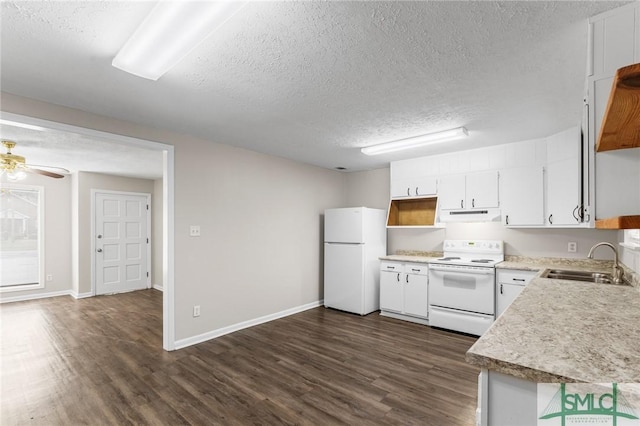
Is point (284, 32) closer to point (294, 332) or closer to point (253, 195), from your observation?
point (253, 195)

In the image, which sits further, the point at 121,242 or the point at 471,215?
the point at 121,242

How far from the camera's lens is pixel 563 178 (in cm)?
343

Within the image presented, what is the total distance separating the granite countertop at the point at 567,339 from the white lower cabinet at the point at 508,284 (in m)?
1.60

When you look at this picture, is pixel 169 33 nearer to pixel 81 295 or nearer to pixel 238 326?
pixel 238 326

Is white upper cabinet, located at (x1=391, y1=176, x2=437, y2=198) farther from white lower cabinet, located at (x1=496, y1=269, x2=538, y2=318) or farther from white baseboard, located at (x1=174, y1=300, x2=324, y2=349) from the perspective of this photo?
white baseboard, located at (x1=174, y1=300, x2=324, y2=349)

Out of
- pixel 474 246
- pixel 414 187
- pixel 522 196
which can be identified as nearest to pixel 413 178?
pixel 414 187

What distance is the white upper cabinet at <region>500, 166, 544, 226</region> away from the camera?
3.69 metres

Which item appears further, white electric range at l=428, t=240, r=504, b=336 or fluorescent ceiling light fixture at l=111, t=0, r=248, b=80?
white electric range at l=428, t=240, r=504, b=336

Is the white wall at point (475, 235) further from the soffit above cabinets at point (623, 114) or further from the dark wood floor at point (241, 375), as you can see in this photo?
the soffit above cabinets at point (623, 114)

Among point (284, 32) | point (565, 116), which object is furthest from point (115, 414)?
point (565, 116)

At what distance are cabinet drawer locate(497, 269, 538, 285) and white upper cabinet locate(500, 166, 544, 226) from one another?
62 cm

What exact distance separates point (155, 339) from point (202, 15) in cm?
372

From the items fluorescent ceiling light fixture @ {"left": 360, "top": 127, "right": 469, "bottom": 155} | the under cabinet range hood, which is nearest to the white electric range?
the under cabinet range hood

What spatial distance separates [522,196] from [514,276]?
1.00 metres
